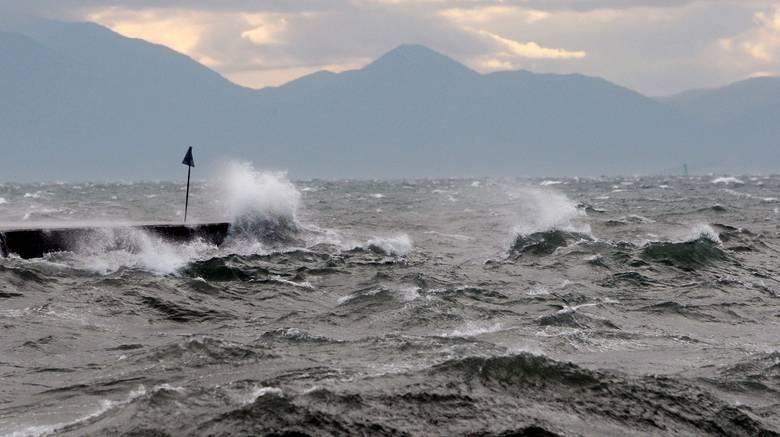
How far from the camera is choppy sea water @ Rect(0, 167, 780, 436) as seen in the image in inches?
313

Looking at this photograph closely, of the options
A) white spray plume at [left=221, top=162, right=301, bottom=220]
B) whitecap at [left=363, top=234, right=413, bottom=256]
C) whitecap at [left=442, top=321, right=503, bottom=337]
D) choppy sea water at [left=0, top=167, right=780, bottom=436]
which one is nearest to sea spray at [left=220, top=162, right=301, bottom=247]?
white spray plume at [left=221, top=162, right=301, bottom=220]

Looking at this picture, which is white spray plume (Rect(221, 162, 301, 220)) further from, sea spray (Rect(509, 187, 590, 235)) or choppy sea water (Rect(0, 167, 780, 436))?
sea spray (Rect(509, 187, 590, 235))

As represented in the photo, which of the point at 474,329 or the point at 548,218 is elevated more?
the point at 474,329

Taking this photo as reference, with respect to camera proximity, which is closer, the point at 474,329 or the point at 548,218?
the point at 474,329

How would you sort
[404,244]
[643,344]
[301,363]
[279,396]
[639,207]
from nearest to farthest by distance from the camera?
1. [279,396]
2. [301,363]
3. [643,344]
4. [404,244]
5. [639,207]

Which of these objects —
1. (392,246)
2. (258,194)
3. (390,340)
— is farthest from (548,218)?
(390,340)

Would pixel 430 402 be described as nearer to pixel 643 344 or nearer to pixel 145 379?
pixel 145 379

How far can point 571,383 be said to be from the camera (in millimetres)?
8938

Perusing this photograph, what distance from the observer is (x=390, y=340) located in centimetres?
1105

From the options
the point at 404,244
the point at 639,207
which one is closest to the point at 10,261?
the point at 404,244

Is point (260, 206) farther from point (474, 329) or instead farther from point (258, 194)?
point (474, 329)

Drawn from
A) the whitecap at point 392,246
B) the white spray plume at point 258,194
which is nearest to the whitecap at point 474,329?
the whitecap at point 392,246

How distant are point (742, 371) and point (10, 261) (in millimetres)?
12808

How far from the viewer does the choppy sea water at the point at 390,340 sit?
796 centimetres
